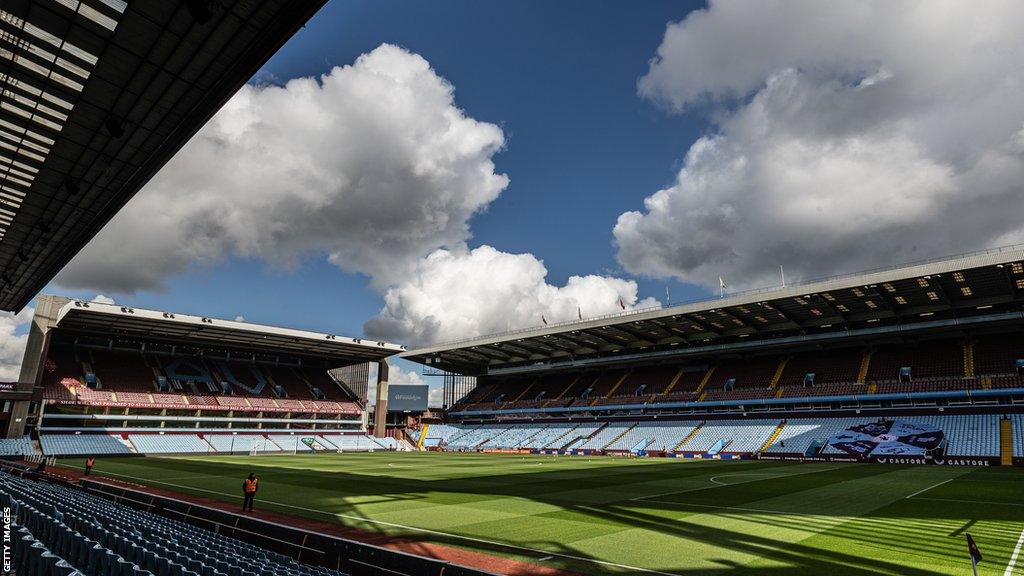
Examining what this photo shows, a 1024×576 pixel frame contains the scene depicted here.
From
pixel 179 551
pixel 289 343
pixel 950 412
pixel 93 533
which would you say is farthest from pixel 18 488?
pixel 950 412

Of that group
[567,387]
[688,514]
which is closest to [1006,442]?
[688,514]

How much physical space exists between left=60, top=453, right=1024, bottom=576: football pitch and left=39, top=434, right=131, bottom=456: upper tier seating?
21260 mm

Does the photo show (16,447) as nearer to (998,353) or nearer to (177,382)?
(177,382)

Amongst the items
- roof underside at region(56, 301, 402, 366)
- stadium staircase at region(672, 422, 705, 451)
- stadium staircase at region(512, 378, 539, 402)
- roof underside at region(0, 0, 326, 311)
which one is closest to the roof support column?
roof underside at region(56, 301, 402, 366)

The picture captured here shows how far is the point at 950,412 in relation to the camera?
46.2m

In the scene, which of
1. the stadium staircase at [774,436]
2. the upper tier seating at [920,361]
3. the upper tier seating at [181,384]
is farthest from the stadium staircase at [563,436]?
the upper tier seating at [920,361]

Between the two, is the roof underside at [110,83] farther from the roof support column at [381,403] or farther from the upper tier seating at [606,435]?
the roof support column at [381,403]

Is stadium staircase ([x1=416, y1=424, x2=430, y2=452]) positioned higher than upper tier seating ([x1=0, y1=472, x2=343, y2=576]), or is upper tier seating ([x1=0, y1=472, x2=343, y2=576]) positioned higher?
upper tier seating ([x1=0, y1=472, x2=343, y2=576])

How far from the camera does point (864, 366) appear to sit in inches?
2130

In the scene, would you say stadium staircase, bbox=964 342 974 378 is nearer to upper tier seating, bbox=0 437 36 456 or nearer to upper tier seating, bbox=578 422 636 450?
upper tier seating, bbox=578 422 636 450

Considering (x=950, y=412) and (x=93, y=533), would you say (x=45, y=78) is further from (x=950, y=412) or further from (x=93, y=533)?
(x=950, y=412)

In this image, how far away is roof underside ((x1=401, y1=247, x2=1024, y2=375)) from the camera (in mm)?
42375

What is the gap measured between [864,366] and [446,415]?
193 ft

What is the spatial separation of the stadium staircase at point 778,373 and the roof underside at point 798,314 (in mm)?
3743
